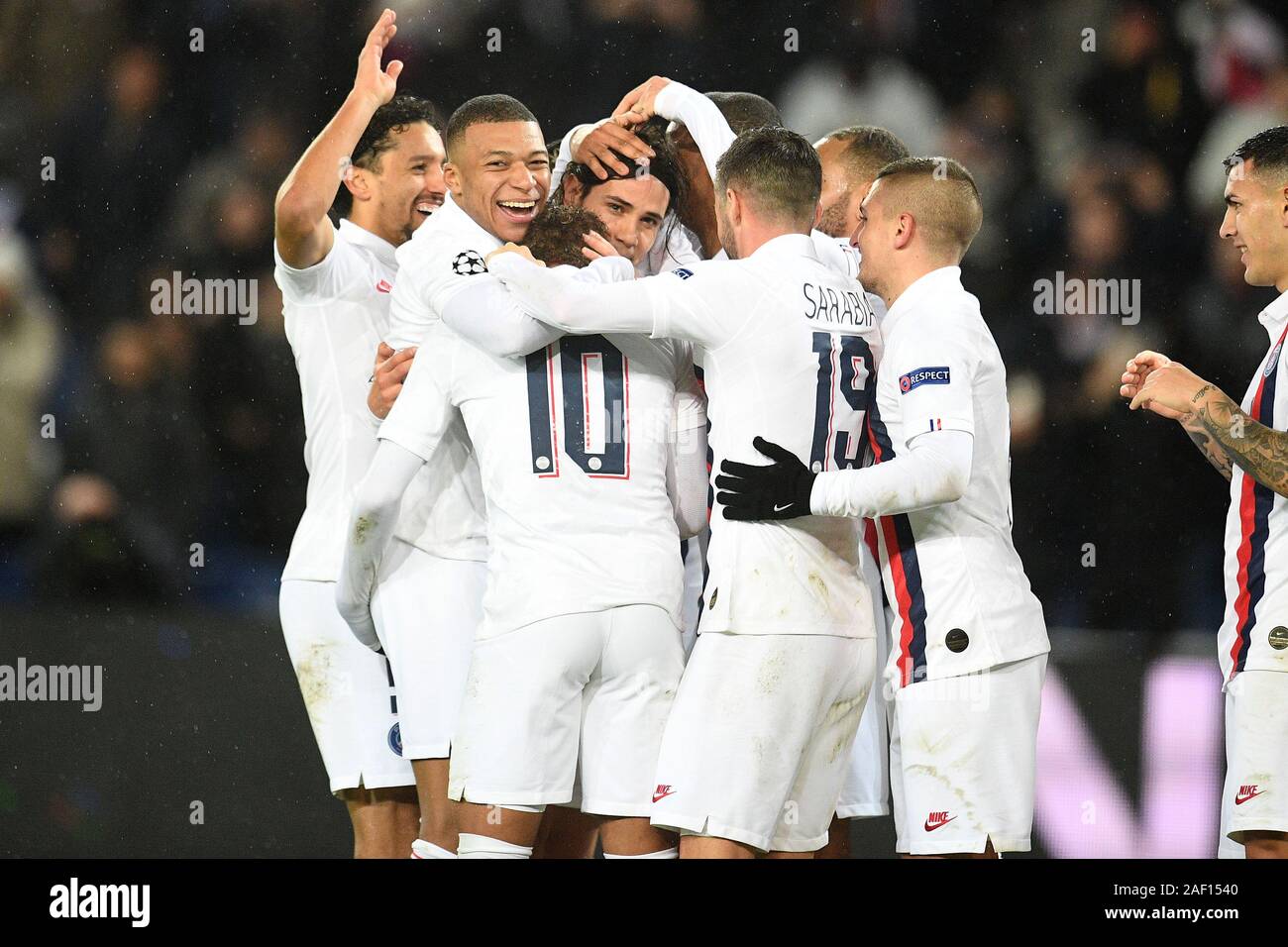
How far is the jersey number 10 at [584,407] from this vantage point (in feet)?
12.2

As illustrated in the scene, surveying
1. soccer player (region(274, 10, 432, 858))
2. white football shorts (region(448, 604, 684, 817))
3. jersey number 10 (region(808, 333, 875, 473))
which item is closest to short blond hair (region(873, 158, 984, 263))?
jersey number 10 (region(808, 333, 875, 473))

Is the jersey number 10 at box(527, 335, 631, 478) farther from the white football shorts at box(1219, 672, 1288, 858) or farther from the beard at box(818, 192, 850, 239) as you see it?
the white football shorts at box(1219, 672, 1288, 858)

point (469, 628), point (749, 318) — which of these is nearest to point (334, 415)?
point (469, 628)

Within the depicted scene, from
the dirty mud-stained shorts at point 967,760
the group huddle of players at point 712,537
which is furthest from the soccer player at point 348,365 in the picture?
the dirty mud-stained shorts at point 967,760

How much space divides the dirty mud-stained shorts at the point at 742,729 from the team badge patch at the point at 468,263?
3.62ft

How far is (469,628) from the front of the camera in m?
4.11

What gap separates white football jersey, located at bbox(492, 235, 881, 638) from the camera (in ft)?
11.8

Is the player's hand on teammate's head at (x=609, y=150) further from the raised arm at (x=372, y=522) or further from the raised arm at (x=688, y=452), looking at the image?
the raised arm at (x=372, y=522)

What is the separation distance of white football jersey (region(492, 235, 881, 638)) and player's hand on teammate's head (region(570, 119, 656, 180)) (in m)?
0.69

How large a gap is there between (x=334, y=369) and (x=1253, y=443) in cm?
255
